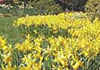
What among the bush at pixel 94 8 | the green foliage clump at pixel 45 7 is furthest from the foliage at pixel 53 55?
the green foliage clump at pixel 45 7

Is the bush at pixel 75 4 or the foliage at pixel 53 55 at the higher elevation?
the foliage at pixel 53 55

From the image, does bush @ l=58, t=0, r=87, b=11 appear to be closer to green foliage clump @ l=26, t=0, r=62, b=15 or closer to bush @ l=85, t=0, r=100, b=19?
green foliage clump @ l=26, t=0, r=62, b=15

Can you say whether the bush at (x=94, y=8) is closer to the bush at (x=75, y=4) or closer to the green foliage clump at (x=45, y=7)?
the green foliage clump at (x=45, y=7)

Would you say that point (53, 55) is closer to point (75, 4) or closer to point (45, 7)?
point (45, 7)

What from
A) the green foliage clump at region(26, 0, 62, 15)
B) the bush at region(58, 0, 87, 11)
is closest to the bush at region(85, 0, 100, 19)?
the green foliage clump at region(26, 0, 62, 15)

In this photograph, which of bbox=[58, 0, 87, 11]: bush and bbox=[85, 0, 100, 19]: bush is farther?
bbox=[58, 0, 87, 11]: bush

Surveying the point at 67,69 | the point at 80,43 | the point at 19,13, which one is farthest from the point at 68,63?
the point at 19,13

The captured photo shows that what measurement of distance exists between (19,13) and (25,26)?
37.7 feet

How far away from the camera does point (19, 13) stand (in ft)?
73.7

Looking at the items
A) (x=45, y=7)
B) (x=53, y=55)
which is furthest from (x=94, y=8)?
(x=45, y=7)

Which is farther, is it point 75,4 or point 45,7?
point 75,4

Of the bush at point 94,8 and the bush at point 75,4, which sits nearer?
the bush at point 94,8

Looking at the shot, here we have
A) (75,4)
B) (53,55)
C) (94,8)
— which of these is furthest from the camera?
(75,4)

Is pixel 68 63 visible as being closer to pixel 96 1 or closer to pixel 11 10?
pixel 96 1
